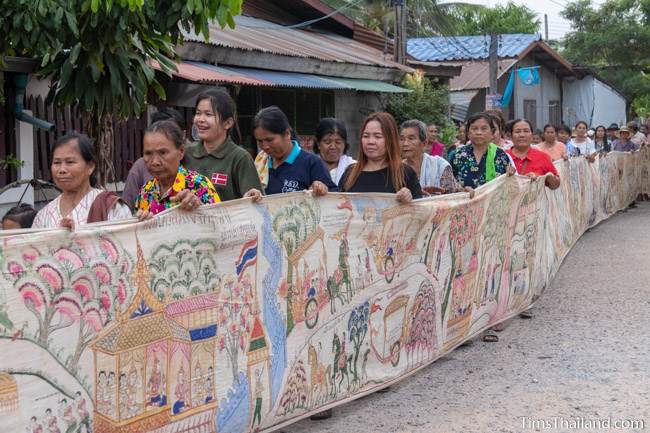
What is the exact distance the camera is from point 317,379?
16.2 feet

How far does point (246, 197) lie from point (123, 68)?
9.42 feet

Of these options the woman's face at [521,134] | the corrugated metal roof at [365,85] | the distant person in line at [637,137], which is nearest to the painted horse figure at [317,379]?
the woman's face at [521,134]

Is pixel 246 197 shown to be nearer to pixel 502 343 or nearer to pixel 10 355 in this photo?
pixel 10 355

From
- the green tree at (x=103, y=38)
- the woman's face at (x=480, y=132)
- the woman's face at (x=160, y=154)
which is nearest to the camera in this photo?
the woman's face at (x=160, y=154)

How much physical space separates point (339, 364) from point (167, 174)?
4.63 feet

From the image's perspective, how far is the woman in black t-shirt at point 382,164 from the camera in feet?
19.0

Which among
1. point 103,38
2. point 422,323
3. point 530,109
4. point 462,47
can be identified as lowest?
point 422,323

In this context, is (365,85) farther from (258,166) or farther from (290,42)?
(258,166)

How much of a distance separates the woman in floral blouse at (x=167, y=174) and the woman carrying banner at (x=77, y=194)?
0.27 meters

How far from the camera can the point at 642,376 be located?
5.85 m

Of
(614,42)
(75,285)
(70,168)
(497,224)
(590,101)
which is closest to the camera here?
(75,285)

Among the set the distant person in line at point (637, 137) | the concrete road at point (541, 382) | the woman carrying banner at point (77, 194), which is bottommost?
the concrete road at point (541, 382)

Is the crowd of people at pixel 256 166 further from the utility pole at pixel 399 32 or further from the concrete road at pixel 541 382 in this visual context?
the utility pole at pixel 399 32

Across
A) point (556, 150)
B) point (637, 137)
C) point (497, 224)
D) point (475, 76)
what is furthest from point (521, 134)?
point (475, 76)
